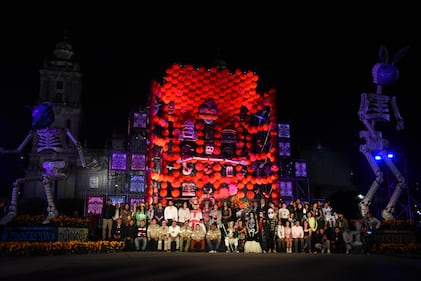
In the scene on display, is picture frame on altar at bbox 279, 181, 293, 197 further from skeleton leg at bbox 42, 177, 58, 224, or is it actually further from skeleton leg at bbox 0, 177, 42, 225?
skeleton leg at bbox 0, 177, 42, 225

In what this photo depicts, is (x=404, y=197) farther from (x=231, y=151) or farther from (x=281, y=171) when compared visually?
(x=231, y=151)

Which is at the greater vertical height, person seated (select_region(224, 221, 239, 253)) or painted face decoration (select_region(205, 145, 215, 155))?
painted face decoration (select_region(205, 145, 215, 155))

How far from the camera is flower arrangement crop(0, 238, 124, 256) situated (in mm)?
11844

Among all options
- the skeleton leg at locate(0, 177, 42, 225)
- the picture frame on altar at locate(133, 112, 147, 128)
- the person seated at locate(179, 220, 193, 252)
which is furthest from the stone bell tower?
the person seated at locate(179, 220, 193, 252)

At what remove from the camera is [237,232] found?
1450 centimetres

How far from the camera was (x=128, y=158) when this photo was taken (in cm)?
2672

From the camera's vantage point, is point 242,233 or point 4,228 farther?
point 242,233

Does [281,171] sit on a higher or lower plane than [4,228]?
higher

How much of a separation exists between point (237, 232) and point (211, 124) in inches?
381

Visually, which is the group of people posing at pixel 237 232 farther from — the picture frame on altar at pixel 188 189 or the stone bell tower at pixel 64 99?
the stone bell tower at pixel 64 99

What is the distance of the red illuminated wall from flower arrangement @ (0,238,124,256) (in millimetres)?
7097

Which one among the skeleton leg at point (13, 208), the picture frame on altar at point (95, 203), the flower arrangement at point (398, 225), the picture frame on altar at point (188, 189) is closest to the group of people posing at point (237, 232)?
the flower arrangement at point (398, 225)

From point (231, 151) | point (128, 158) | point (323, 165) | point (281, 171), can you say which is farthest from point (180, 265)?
point (323, 165)

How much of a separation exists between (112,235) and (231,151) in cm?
1131
